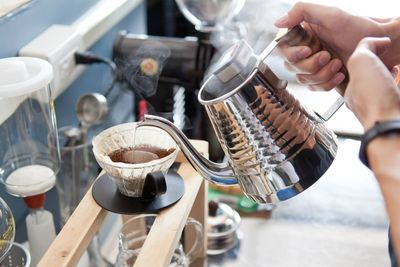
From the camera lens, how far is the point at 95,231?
25.6 inches

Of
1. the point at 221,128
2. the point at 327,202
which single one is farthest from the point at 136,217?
the point at 327,202

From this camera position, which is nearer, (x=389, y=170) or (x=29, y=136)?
(x=389, y=170)

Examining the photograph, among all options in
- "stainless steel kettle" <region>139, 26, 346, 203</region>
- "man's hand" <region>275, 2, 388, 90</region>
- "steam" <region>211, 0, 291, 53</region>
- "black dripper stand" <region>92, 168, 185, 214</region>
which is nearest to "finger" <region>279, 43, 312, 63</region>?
"man's hand" <region>275, 2, 388, 90</region>

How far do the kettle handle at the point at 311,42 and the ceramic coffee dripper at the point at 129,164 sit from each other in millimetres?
193

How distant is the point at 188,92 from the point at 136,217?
408 millimetres

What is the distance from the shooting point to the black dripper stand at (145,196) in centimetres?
65

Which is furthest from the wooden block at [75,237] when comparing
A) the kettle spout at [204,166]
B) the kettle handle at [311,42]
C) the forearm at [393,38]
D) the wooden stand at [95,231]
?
the forearm at [393,38]

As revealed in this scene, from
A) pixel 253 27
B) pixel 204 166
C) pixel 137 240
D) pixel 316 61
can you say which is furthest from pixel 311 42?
pixel 253 27

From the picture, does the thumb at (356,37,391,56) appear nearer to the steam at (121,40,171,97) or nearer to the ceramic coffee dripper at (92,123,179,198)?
the ceramic coffee dripper at (92,123,179,198)

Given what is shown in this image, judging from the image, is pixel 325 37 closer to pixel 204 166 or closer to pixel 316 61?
pixel 316 61

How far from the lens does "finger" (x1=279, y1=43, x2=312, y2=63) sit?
698 mm

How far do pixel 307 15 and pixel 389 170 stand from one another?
0.34m

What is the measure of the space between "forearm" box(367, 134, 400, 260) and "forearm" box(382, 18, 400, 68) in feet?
1.01

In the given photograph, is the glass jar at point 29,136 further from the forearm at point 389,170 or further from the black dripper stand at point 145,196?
the forearm at point 389,170
